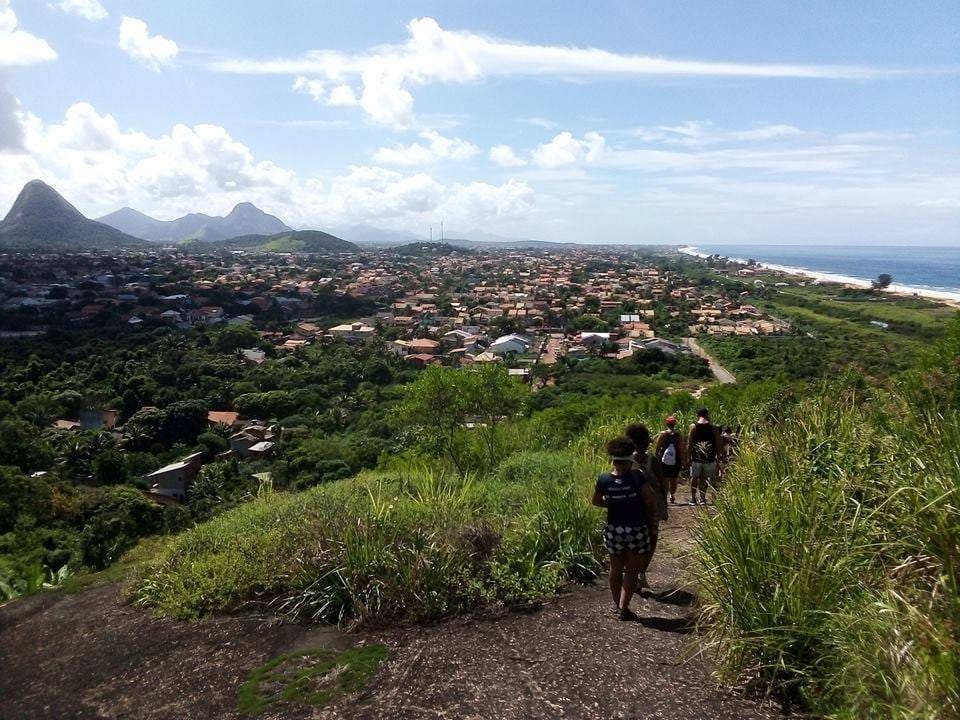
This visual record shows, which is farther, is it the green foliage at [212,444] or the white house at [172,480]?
the green foliage at [212,444]

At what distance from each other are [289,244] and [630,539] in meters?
174

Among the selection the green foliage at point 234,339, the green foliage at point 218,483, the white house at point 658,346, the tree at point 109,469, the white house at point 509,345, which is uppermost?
the white house at point 658,346

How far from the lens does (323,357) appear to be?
38562mm

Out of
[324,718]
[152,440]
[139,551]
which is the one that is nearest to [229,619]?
[324,718]

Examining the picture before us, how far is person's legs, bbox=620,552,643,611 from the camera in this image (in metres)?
3.31

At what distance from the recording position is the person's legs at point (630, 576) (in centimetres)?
331

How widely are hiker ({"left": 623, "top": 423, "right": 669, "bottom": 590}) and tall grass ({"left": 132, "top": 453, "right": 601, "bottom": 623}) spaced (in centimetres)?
56

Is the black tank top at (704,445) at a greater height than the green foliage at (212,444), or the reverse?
the black tank top at (704,445)

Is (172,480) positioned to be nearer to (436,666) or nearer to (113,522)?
(113,522)

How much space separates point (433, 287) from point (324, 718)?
264ft

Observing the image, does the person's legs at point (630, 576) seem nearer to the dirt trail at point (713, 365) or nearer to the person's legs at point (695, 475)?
the person's legs at point (695, 475)

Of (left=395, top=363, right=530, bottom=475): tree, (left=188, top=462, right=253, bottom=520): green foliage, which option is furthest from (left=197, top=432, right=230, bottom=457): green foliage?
(left=395, top=363, right=530, bottom=475): tree

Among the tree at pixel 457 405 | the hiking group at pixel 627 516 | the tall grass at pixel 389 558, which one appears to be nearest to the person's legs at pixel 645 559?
the hiking group at pixel 627 516

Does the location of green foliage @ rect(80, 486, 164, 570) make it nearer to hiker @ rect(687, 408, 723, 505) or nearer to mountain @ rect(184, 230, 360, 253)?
hiker @ rect(687, 408, 723, 505)
